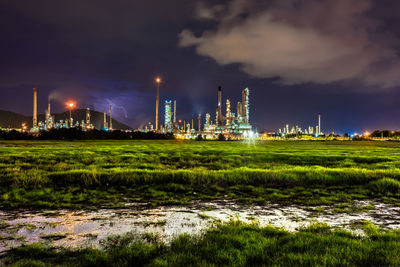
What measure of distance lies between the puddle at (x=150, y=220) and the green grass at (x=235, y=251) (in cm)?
60

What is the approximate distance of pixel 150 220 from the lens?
323 inches

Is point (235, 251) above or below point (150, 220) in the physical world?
above

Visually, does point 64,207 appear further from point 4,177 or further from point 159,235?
point 4,177

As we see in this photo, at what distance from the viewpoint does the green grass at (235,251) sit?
5.11 metres

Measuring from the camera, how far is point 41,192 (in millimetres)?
11547

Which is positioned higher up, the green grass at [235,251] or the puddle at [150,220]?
the green grass at [235,251]

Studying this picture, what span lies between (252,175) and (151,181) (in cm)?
641

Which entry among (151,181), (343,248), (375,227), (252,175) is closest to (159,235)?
(343,248)

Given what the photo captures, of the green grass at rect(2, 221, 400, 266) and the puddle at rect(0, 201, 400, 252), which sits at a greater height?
the green grass at rect(2, 221, 400, 266)

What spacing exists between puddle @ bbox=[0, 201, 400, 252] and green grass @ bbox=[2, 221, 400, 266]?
1.98 feet

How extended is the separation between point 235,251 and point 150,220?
12.0 feet

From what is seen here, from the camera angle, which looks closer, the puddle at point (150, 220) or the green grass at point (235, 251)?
the green grass at point (235, 251)

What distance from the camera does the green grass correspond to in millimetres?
5105

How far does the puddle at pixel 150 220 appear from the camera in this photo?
264 inches
